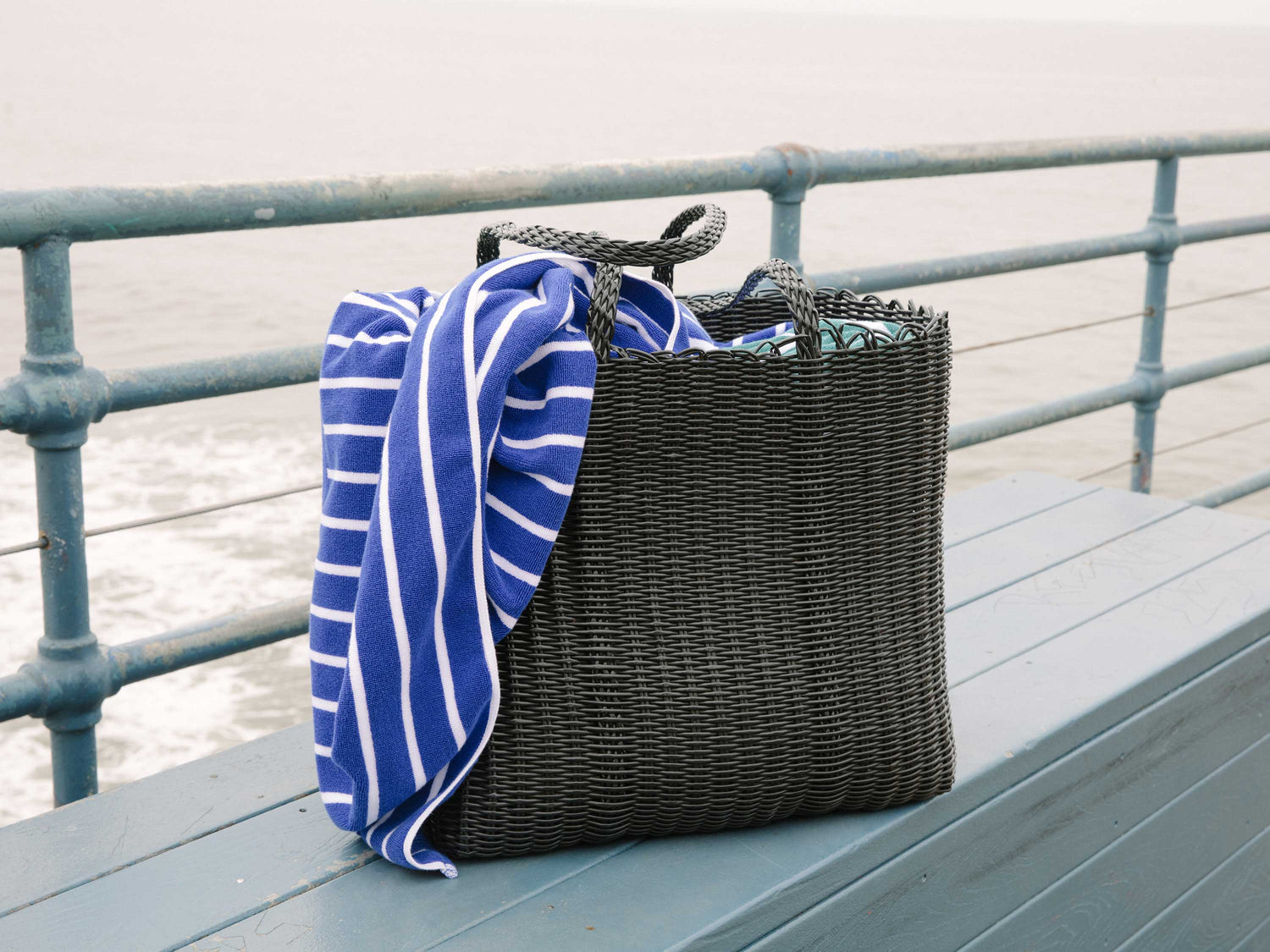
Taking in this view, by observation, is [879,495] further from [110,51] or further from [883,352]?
[110,51]

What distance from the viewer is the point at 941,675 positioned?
1114mm

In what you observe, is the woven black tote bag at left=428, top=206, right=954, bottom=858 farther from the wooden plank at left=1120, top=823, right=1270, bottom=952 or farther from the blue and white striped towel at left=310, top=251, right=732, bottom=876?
the wooden plank at left=1120, top=823, right=1270, bottom=952

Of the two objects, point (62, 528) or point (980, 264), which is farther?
point (980, 264)

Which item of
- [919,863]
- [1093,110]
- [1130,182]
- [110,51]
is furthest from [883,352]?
[110,51]

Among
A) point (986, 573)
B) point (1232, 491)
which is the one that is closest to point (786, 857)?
point (986, 573)

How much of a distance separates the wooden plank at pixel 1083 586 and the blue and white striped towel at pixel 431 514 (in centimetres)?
62

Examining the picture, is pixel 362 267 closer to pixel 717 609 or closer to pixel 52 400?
pixel 52 400

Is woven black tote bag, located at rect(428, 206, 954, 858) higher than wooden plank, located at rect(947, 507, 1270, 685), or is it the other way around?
woven black tote bag, located at rect(428, 206, 954, 858)

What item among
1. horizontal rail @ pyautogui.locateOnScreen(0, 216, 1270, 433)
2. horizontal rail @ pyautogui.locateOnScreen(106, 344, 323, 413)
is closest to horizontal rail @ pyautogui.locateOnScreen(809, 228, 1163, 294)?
horizontal rail @ pyautogui.locateOnScreen(0, 216, 1270, 433)

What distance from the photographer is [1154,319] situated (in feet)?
8.45

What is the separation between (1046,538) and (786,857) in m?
0.92

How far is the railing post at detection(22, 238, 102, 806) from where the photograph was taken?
3.87 ft

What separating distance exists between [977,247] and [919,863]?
989cm

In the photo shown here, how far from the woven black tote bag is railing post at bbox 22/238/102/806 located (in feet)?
1.38
